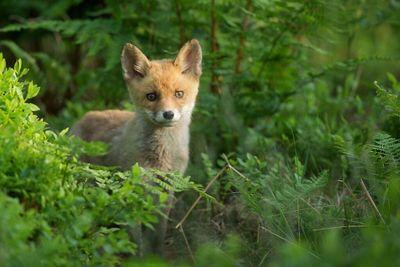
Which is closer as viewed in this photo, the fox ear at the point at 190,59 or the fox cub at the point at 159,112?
the fox cub at the point at 159,112

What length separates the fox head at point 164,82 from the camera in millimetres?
6094

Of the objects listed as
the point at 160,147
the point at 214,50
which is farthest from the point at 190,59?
the point at 214,50

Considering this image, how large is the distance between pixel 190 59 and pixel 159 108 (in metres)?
0.71

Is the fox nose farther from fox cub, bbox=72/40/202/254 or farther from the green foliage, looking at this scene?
the green foliage

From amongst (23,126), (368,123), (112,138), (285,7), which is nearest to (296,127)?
(368,123)

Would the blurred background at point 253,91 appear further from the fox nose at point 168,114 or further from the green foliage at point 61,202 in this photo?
the green foliage at point 61,202

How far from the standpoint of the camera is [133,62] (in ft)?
21.0

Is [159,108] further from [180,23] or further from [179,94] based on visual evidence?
[180,23]

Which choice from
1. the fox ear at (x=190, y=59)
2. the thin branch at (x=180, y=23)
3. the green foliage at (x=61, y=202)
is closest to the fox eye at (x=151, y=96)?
the fox ear at (x=190, y=59)

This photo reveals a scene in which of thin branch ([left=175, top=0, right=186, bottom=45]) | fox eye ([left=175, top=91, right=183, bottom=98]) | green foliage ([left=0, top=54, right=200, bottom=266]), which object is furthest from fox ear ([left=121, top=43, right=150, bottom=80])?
green foliage ([left=0, top=54, right=200, bottom=266])

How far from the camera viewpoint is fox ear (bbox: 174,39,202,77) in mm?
6312

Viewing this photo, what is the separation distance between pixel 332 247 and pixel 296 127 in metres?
4.43

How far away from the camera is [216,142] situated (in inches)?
299

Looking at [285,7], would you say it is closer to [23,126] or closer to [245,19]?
[245,19]
